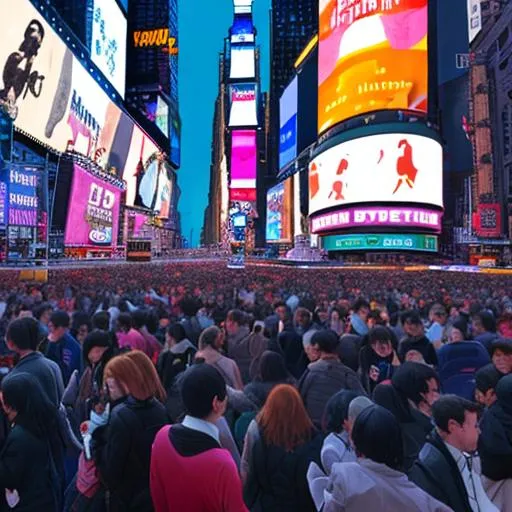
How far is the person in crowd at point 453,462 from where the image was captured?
7.36 ft

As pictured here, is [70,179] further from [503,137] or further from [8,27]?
[503,137]

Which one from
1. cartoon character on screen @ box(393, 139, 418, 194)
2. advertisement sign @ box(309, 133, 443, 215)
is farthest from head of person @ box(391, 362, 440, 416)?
cartoon character on screen @ box(393, 139, 418, 194)

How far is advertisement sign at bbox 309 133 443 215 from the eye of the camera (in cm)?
4138

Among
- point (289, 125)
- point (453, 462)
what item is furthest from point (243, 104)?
point (453, 462)

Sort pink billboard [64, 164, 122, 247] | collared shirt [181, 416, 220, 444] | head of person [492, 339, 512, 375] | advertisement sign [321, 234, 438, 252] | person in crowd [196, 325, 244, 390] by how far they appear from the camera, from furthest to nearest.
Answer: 1. advertisement sign [321, 234, 438, 252]
2. pink billboard [64, 164, 122, 247]
3. person in crowd [196, 325, 244, 390]
4. head of person [492, 339, 512, 375]
5. collared shirt [181, 416, 220, 444]

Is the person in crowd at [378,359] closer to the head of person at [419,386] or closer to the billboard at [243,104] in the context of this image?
the head of person at [419,386]

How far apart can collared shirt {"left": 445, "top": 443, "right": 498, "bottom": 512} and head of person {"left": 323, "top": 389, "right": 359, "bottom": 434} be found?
1.88 ft

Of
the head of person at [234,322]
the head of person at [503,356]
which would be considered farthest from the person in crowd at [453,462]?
the head of person at [234,322]

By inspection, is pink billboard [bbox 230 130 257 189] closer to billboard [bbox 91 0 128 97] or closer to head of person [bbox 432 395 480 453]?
billboard [bbox 91 0 128 97]

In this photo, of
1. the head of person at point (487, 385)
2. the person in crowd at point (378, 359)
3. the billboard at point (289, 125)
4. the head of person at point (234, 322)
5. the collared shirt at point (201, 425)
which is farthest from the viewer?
the billboard at point (289, 125)

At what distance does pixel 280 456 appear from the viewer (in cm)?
275

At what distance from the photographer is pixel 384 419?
2.12 metres

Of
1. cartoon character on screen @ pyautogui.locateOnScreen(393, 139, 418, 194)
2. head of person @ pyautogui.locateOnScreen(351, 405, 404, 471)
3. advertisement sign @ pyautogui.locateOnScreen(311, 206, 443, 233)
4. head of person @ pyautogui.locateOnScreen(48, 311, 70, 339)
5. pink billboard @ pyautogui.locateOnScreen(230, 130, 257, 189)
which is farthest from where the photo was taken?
pink billboard @ pyautogui.locateOnScreen(230, 130, 257, 189)

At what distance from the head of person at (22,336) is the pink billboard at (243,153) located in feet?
319
